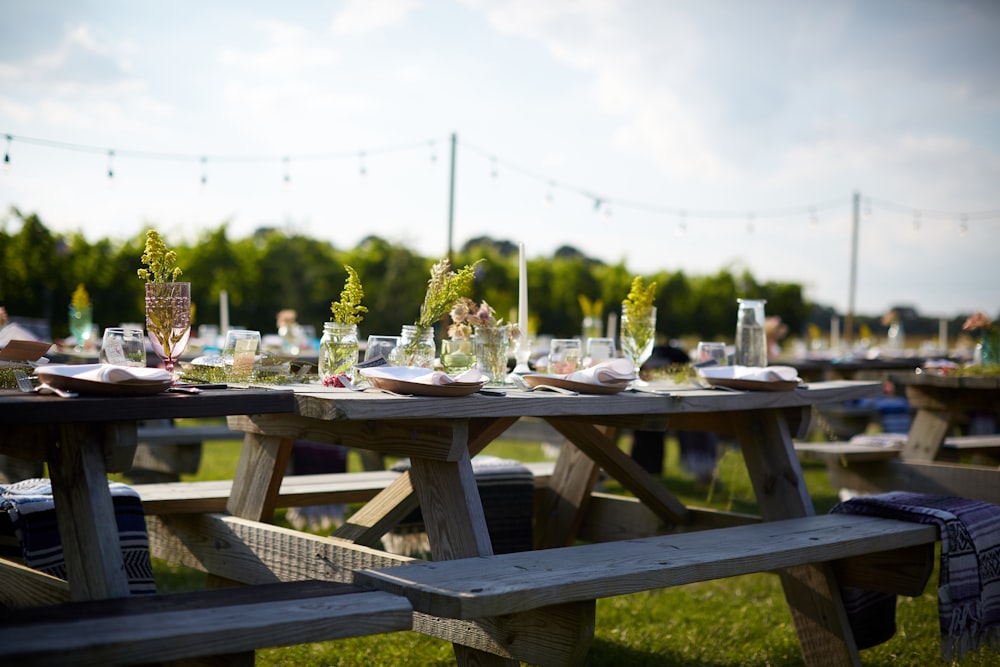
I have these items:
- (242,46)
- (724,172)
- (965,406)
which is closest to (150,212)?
(242,46)

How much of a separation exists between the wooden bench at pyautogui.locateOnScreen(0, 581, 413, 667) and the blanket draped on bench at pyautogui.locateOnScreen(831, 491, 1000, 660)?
5.66 feet

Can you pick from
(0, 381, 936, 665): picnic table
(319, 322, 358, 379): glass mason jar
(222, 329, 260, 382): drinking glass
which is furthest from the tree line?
(222, 329, 260, 382): drinking glass

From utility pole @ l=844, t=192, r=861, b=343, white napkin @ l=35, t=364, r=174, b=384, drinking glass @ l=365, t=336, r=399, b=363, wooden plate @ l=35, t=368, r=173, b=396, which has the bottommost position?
wooden plate @ l=35, t=368, r=173, b=396

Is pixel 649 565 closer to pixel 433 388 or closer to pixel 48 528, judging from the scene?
pixel 433 388

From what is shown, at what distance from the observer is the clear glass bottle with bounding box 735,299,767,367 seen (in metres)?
3.19

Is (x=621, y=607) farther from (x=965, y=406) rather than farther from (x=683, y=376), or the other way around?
(x=965, y=406)

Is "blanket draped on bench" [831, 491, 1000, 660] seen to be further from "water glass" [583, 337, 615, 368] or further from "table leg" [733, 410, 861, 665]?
"water glass" [583, 337, 615, 368]

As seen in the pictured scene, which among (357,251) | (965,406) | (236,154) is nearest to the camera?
(965,406)

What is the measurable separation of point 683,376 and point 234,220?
13.1 m

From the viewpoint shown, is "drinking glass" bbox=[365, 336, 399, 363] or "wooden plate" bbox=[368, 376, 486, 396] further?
"drinking glass" bbox=[365, 336, 399, 363]

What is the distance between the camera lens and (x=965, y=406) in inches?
200

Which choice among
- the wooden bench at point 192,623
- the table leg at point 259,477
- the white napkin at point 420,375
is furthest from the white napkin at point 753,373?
the wooden bench at point 192,623

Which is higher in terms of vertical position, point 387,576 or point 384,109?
point 384,109

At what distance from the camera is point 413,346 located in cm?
252
